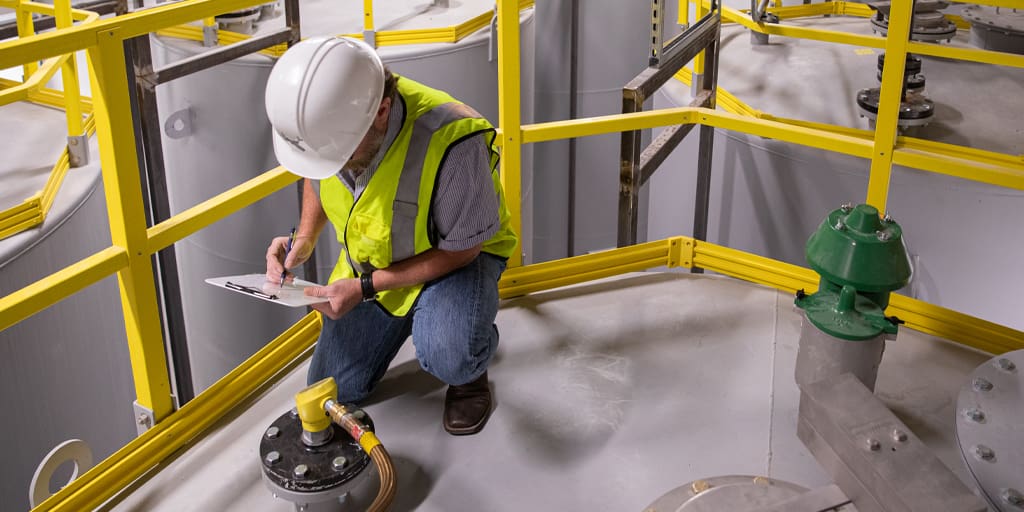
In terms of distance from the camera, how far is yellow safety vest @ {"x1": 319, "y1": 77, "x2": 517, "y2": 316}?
235 cm

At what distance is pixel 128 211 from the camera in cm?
219

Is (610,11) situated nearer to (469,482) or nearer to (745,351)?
(745,351)

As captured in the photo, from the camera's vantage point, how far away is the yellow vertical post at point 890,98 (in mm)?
2623

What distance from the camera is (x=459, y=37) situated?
16.5 ft

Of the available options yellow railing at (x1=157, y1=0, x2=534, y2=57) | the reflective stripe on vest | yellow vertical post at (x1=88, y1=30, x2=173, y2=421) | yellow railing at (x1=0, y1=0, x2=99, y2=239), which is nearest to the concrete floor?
yellow vertical post at (x1=88, y1=30, x2=173, y2=421)

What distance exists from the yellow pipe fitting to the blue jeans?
377 millimetres

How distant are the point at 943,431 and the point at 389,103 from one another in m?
1.73

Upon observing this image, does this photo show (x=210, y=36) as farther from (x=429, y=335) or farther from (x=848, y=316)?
(x=848, y=316)

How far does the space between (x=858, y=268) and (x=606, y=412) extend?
2.58ft

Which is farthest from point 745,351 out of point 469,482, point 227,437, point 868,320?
point 227,437

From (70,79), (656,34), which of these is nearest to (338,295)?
(656,34)

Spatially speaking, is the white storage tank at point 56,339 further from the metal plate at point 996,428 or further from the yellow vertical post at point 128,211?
the metal plate at point 996,428

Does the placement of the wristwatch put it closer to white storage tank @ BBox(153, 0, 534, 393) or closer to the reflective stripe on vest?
the reflective stripe on vest

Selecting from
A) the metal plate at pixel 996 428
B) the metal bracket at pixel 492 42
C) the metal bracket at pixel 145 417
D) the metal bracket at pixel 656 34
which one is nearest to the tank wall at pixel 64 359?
the metal bracket at pixel 145 417
